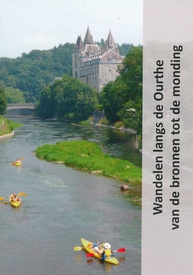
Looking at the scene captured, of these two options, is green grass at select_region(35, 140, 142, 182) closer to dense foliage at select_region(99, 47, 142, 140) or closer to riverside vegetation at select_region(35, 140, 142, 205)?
riverside vegetation at select_region(35, 140, 142, 205)

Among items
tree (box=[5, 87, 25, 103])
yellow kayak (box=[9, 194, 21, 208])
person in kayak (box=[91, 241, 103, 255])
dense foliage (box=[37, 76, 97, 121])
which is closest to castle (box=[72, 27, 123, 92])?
dense foliage (box=[37, 76, 97, 121])

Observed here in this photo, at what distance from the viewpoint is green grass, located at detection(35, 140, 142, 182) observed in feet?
153

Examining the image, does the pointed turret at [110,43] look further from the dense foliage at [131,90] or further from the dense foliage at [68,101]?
the dense foliage at [131,90]

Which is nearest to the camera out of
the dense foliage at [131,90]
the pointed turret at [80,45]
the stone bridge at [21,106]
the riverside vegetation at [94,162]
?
the riverside vegetation at [94,162]

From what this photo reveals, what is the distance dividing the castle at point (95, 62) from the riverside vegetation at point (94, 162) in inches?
3575

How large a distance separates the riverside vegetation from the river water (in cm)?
122

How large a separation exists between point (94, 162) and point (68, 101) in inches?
3086

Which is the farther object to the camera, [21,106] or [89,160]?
[21,106]

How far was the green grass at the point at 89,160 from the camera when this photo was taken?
46625mm

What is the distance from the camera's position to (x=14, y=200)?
36562mm

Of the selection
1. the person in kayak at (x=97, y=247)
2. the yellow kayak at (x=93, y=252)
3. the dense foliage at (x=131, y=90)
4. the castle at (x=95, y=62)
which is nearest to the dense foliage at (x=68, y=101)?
the castle at (x=95, y=62)

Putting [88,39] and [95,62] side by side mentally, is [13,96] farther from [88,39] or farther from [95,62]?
[95,62]

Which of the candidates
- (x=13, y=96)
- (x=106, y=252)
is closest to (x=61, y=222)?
(x=106, y=252)

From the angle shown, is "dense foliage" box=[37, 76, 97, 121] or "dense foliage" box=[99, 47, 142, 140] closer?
"dense foliage" box=[99, 47, 142, 140]
